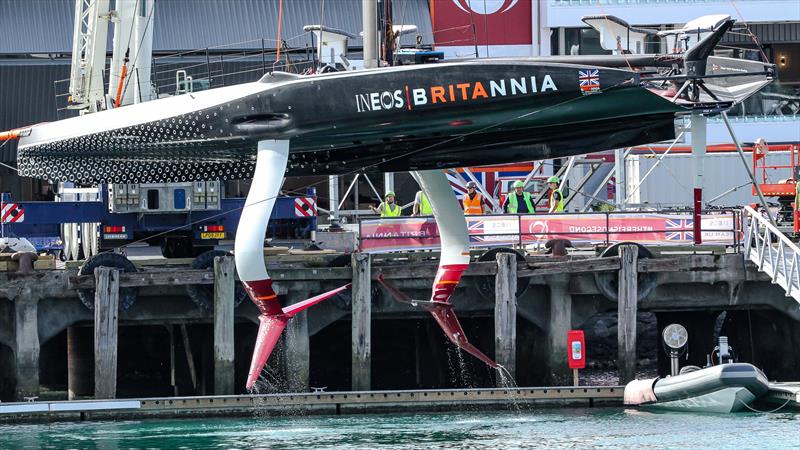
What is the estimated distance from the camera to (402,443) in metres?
26.1

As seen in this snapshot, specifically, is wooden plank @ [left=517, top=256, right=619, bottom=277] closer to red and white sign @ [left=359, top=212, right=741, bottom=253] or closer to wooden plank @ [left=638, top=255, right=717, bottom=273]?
wooden plank @ [left=638, top=255, right=717, bottom=273]

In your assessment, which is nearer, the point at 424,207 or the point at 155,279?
the point at 155,279

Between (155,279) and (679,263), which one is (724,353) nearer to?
(679,263)

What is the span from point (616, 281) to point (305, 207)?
6304mm

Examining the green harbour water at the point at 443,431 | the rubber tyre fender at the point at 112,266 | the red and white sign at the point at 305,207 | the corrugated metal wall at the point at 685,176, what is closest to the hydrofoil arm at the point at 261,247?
the green harbour water at the point at 443,431

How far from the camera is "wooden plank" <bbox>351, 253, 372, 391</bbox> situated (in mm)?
29438

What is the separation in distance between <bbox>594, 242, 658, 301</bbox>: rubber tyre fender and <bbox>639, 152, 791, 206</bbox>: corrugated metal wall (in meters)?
11.7

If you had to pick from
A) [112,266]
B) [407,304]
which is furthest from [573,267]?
[112,266]

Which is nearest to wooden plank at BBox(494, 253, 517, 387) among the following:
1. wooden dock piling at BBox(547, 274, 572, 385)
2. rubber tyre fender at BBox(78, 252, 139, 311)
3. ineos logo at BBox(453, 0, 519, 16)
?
wooden dock piling at BBox(547, 274, 572, 385)

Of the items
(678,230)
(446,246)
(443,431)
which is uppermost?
(678,230)

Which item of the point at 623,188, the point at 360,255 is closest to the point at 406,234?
the point at 360,255

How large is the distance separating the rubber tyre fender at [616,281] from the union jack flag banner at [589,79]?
5265mm

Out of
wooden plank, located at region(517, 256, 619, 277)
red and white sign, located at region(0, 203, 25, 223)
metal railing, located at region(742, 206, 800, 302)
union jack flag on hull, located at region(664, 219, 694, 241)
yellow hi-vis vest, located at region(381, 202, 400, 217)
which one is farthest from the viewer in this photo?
yellow hi-vis vest, located at region(381, 202, 400, 217)

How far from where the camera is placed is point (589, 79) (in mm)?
25891
